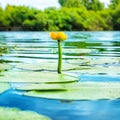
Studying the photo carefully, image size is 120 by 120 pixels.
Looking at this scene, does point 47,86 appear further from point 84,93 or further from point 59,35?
point 59,35

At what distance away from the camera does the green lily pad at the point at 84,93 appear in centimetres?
188

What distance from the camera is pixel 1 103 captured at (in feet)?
6.15

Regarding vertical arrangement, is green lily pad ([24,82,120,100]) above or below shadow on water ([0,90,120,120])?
above

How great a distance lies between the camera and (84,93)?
198 centimetres

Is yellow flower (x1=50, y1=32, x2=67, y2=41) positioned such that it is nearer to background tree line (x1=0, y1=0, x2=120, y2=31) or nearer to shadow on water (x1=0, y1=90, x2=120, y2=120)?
shadow on water (x1=0, y1=90, x2=120, y2=120)

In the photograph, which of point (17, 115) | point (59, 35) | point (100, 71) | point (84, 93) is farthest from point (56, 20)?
point (17, 115)

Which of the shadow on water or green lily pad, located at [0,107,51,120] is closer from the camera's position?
green lily pad, located at [0,107,51,120]

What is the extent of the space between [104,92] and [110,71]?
3.23ft

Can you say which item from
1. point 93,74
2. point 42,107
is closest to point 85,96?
point 42,107

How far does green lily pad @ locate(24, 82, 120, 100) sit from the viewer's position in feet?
6.17

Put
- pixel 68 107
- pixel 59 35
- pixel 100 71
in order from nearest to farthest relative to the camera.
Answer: pixel 68 107 < pixel 59 35 < pixel 100 71

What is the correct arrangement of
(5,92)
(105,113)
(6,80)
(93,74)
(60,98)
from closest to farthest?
1. (105,113)
2. (60,98)
3. (5,92)
4. (6,80)
5. (93,74)

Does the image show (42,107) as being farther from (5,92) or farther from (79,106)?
(5,92)

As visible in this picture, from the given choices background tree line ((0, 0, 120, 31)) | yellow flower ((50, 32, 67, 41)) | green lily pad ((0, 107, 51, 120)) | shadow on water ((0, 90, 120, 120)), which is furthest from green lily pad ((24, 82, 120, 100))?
background tree line ((0, 0, 120, 31))
